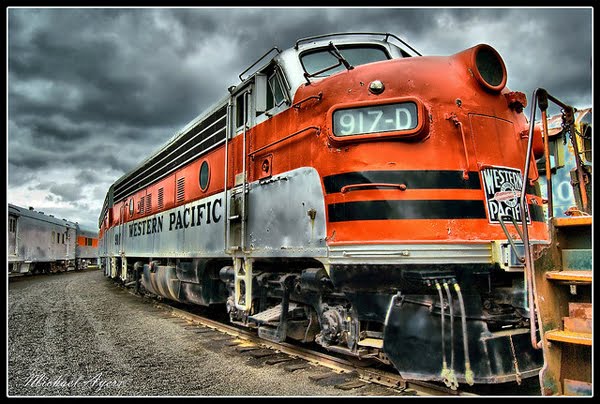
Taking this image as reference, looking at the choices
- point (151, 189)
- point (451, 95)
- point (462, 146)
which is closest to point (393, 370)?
point (462, 146)

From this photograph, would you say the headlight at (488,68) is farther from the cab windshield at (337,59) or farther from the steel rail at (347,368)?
the steel rail at (347,368)

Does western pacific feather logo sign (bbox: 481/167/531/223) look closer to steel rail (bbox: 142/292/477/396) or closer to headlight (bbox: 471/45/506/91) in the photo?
headlight (bbox: 471/45/506/91)

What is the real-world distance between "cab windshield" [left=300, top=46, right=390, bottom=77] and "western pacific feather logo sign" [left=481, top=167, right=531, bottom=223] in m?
2.02

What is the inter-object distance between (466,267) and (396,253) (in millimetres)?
563

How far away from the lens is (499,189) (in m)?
4.32

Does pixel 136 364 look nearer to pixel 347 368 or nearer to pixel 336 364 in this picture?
pixel 336 364

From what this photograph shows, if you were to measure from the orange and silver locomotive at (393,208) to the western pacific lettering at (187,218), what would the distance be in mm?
1084

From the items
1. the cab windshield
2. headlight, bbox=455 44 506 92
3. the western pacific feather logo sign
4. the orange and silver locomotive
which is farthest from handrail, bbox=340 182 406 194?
the cab windshield

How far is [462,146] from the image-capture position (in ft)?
14.0

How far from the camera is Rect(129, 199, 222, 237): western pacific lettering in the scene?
273 inches

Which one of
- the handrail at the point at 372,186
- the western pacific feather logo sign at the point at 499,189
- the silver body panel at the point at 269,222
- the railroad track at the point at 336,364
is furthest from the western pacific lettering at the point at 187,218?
the western pacific feather logo sign at the point at 499,189

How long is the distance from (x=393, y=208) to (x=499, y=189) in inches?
38.5

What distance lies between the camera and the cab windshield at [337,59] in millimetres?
5445

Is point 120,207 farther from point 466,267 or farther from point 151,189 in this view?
point 466,267
